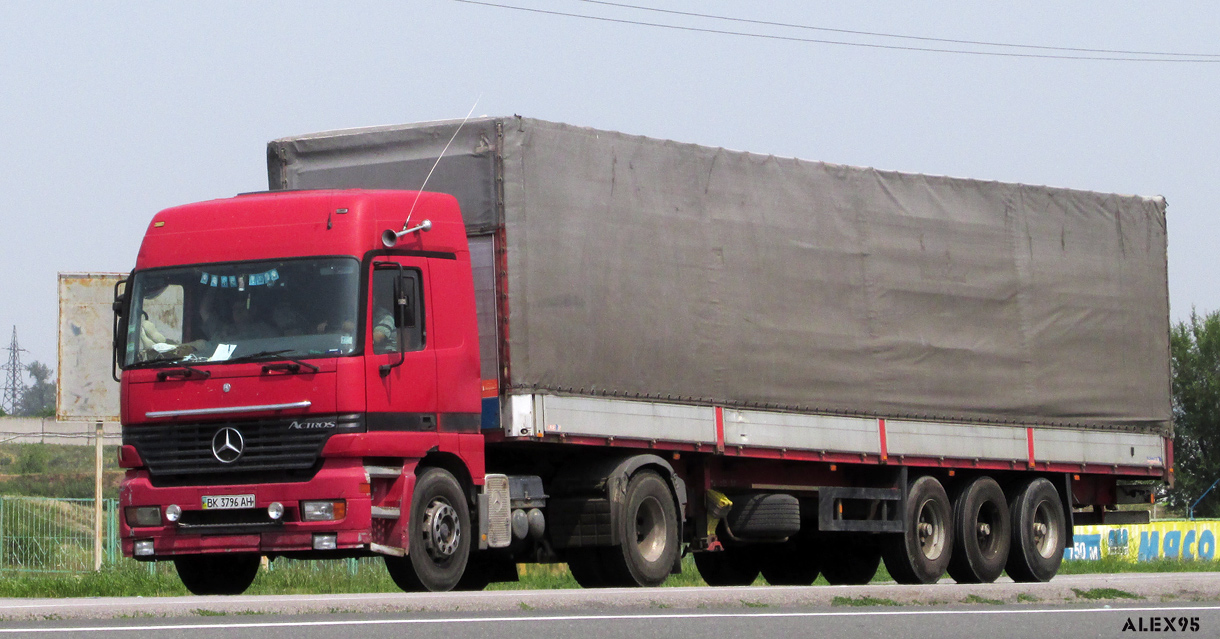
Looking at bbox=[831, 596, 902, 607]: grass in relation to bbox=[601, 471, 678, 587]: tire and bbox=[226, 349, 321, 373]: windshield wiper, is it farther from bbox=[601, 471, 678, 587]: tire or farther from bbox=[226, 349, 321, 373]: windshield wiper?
bbox=[226, 349, 321, 373]: windshield wiper

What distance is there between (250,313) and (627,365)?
3468 mm

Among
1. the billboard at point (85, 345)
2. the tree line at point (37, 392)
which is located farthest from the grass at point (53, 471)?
the tree line at point (37, 392)

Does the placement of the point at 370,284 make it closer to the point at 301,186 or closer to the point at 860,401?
the point at 301,186

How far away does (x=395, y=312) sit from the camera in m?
13.0

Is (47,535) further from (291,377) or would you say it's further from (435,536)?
(291,377)

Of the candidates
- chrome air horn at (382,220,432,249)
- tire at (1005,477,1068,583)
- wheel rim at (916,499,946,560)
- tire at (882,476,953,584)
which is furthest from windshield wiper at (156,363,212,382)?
tire at (1005,477,1068,583)

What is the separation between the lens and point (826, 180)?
17.4 metres

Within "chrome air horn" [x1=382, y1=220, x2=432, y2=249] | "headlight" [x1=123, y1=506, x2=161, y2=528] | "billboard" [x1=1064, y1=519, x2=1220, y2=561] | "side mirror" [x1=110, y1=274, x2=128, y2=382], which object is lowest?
"billboard" [x1=1064, y1=519, x2=1220, y2=561]

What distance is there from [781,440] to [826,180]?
2.72 m

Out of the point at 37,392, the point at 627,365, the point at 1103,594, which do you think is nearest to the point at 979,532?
the point at 627,365

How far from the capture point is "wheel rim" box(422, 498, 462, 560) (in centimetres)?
1316

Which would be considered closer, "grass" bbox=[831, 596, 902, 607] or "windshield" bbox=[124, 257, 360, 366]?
"grass" bbox=[831, 596, 902, 607]

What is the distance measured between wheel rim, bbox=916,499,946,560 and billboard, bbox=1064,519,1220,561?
14284 mm

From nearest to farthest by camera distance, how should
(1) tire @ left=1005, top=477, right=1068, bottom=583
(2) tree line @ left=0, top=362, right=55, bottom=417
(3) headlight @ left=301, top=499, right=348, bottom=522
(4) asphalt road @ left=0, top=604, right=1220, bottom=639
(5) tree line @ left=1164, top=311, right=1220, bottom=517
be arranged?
(4) asphalt road @ left=0, top=604, right=1220, bottom=639 → (3) headlight @ left=301, top=499, right=348, bottom=522 → (1) tire @ left=1005, top=477, right=1068, bottom=583 → (5) tree line @ left=1164, top=311, right=1220, bottom=517 → (2) tree line @ left=0, top=362, right=55, bottom=417
